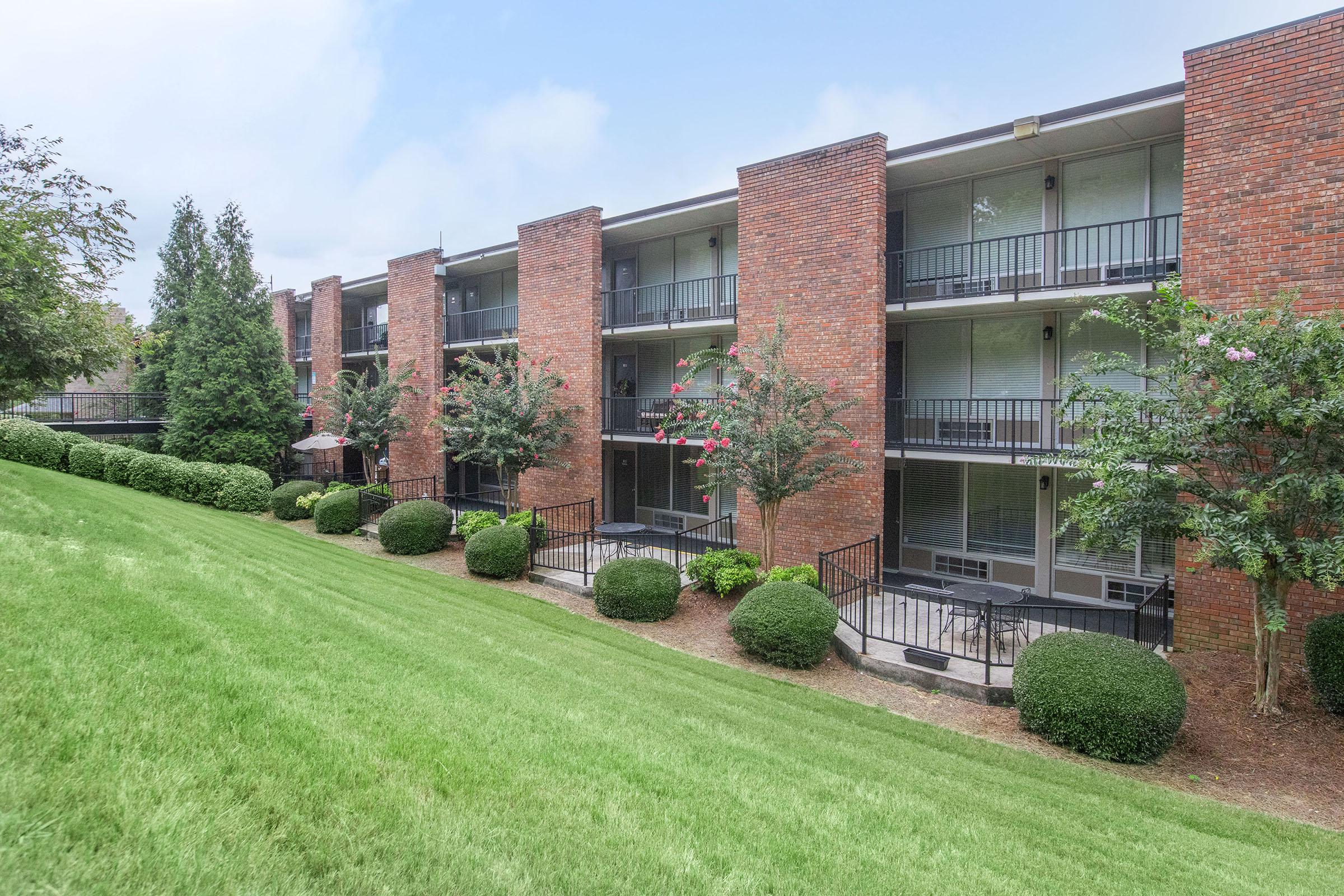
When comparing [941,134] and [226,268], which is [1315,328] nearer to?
[941,134]

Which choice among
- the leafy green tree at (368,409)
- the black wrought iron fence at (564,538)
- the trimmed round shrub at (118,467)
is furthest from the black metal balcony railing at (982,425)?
Result: the trimmed round shrub at (118,467)

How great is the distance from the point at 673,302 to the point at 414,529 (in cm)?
784

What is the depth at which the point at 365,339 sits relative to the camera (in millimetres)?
25781

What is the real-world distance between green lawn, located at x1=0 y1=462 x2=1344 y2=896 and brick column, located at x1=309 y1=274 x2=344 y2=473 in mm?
19920

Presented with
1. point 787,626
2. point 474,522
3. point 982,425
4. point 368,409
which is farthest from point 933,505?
point 368,409

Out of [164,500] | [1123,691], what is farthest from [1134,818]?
[164,500]

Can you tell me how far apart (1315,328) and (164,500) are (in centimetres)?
2286

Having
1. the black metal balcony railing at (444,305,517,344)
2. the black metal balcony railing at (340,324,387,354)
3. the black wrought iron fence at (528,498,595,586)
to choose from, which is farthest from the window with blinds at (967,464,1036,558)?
the black metal balcony railing at (340,324,387,354)

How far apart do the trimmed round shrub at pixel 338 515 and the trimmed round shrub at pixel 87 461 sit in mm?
8051

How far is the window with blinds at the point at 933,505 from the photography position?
13.4m

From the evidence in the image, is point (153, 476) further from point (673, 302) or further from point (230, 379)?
point (673, 302)

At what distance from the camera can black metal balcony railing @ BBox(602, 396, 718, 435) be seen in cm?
1684

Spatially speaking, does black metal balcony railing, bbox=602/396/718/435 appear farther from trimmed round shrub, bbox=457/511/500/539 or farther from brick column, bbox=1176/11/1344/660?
brick column, bbox=1176/11/1344/660

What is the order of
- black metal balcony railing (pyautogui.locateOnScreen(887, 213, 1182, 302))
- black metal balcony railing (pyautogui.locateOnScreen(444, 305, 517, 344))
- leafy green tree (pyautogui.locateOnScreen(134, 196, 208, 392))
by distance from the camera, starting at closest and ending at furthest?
black metal balcony railing (pyautogui.locateOnScreen(887, 213, 1182, 302)) → black metal balcony railing (pyautogui.locateOnScreen(444, 305, 517, 344)) → leafy green tree (pyautogui.locateOnScreen(134, 196, 208, 392))
